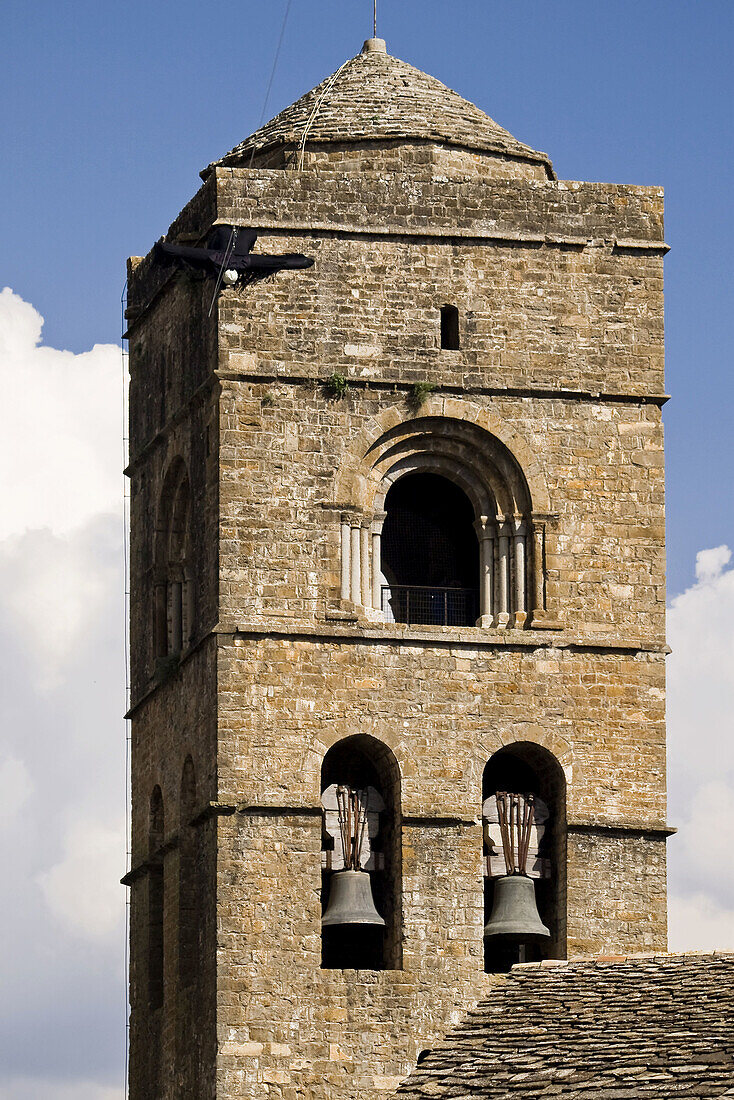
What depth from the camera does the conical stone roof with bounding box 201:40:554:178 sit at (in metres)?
45.4

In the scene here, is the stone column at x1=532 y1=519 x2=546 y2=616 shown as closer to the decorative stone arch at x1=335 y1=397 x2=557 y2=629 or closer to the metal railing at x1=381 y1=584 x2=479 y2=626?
the decorative stone arch at x1=335 y1=397 x2=557 y2=629

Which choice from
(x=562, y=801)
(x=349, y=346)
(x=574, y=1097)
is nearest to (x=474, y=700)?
(x=562, y=801)

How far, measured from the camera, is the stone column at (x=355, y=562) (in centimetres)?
4400

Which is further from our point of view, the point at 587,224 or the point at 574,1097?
the point at 587,224

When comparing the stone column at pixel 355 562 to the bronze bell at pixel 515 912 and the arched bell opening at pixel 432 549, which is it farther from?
the bronze bell at pixel 515 912

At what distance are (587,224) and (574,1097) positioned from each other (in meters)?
14.7

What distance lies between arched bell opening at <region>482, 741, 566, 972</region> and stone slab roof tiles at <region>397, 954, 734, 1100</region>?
5.08 m

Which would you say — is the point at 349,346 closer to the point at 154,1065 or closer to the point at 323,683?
the point at 323,683

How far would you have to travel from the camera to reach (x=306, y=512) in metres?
43.9

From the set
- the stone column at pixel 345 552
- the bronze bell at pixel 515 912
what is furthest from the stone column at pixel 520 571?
the bronze bell at pixel 515 912

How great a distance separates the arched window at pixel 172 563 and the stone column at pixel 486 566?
11.6ft

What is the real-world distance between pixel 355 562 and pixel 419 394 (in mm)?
2101

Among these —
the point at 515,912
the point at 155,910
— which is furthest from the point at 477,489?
the point at 155,910

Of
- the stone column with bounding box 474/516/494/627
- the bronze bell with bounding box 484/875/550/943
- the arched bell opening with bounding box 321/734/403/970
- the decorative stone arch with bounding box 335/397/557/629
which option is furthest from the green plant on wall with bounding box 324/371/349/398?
the bronze bell with bounding box 484/875/550/943
